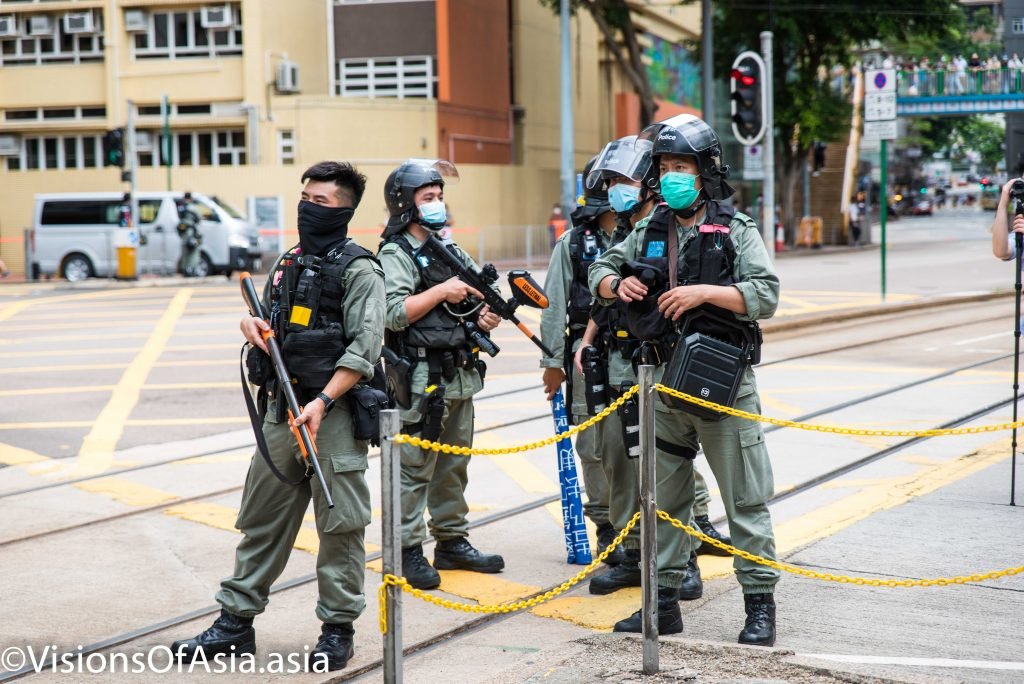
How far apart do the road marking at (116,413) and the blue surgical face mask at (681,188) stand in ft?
16.8

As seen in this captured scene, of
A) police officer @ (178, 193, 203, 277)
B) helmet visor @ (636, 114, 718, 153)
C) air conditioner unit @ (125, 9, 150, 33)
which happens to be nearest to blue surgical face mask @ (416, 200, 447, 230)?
helmet visor @ (636, 114, 718, 153)

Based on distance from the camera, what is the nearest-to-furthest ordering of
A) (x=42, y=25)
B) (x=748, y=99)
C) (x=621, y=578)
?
Result: (x=621, y=578) < (x=748, y=99) < (x=42, y=25)

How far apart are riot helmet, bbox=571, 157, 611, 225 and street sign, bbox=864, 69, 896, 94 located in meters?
13.6

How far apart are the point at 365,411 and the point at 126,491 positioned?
369 centimetres

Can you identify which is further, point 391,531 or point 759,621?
point 759,621

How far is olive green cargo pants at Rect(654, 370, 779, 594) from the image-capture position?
4953mm

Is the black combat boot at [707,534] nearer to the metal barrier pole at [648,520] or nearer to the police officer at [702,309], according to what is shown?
the police officer at [702,309]

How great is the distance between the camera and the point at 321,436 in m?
4.87

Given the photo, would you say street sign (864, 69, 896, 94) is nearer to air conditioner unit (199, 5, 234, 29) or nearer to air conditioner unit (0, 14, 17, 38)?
air conditioner unit (199, 5, 234, 29)

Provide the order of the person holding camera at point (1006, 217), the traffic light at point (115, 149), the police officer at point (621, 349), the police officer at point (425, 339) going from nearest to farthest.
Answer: the police officer at point (621, 349)
the police officer at point (425, 339)
the person holding camera at point (1006, 217)
the traffic light at point (115, 149)

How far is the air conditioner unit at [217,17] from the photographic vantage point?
34.5 m

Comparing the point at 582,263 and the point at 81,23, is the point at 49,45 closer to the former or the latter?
the point at 81,23

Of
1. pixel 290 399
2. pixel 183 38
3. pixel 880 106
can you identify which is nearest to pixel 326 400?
pixel 290 399

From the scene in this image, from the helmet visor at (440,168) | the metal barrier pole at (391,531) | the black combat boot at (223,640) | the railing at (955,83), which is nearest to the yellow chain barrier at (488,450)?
the metal barrier pole at (391,531)
